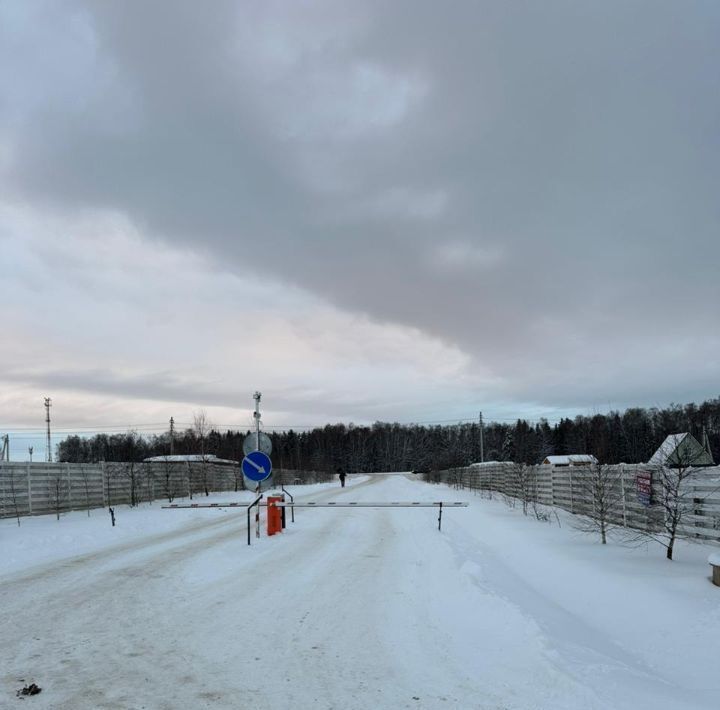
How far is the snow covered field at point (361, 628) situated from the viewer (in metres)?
4.71

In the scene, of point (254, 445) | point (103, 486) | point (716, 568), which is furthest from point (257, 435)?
point (103, 486)

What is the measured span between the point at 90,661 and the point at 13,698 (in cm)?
92

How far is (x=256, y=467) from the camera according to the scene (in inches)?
573

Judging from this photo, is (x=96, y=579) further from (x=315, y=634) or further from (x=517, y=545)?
(x=517, y=545)

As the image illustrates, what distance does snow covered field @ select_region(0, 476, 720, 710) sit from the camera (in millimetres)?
4715

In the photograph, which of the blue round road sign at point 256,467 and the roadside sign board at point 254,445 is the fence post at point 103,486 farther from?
the blue round road sign at point 256,467

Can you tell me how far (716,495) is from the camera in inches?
415

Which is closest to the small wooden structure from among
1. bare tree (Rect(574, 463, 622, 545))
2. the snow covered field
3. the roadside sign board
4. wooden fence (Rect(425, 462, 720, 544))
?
the snow covered field

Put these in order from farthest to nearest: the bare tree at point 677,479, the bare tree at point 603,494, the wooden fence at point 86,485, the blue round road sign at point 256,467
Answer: the wooden fence at point 86,485 < the blue round road sign at point 256,467 < the bare tree at point 603,494 < the bare tree at point 677,479

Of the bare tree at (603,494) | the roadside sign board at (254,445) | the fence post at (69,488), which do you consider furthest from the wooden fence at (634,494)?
the fence post at (69,488)

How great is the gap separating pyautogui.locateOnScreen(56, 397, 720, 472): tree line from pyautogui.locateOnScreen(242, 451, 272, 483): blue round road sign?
85.8m

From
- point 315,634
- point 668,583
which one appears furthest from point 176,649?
point 668,583

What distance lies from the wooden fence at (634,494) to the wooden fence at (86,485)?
1695cm

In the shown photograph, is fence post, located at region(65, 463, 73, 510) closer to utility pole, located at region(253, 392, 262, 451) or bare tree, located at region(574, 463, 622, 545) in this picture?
utility pole, located at region(253, 392, 262, 451)
